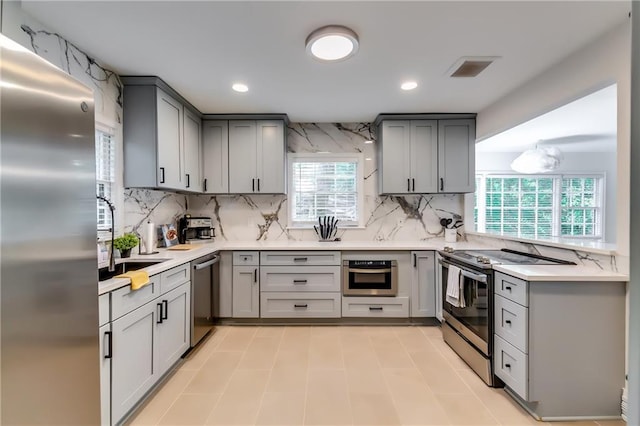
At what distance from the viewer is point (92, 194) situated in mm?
1153

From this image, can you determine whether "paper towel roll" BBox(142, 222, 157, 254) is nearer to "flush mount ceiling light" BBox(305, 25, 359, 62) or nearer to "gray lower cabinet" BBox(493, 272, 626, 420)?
"flush mount ceiling light" BBox(305, 25, 359, 62)

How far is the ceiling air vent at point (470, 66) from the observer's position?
2193 mm

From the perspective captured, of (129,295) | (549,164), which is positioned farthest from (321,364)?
(549,164)

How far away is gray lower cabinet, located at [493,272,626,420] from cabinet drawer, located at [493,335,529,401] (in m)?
0.01

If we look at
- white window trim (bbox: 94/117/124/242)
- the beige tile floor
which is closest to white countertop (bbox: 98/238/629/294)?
white window trim (bbox: 94/117/124/242)

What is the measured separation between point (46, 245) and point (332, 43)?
189 centimetres

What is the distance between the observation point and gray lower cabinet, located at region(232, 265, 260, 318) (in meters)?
3.23

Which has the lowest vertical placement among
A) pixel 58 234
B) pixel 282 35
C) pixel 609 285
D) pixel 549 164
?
pixel 609 285

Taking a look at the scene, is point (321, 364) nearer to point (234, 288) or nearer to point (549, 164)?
point (234, 288)

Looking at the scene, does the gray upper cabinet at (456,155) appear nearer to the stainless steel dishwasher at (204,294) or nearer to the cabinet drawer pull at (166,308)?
the stainless steel dishwasher at (204,294)

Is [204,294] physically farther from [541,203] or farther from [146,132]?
[541,203]

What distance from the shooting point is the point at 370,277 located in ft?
10.6

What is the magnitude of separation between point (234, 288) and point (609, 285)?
320 cm

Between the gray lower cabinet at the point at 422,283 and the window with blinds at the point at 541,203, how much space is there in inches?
116
